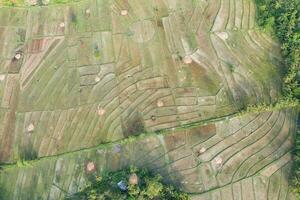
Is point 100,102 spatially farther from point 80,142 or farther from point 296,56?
point 296,56

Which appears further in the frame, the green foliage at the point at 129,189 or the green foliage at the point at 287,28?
the green foliage at the point at 287,28

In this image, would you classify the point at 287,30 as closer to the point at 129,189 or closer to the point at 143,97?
the point at 143,97

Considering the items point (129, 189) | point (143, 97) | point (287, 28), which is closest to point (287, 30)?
point (287, 28)

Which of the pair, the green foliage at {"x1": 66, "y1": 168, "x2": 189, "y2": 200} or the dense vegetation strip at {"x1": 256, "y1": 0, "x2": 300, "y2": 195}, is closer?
the green foliage at {"x1": 66, "y1": 168, "x2": 189, "y2": 200}

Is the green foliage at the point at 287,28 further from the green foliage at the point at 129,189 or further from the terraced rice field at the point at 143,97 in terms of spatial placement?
the green foliage at the point at 129,189

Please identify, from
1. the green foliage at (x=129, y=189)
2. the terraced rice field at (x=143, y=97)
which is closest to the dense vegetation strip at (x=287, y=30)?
the terraced rice field at (x=143, y=97)

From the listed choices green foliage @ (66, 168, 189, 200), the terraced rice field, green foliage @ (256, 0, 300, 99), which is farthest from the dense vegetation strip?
green foliage @ (66, 168, 189, 200)

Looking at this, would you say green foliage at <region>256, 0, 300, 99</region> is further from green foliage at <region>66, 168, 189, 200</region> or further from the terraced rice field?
green foliage at <region>66, 168, 189, 200</region>
